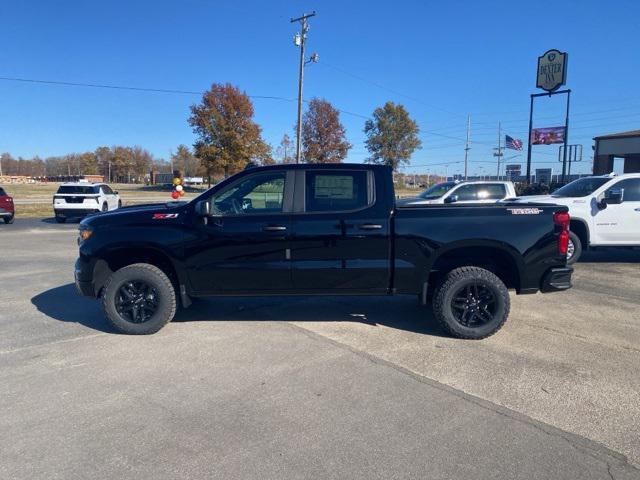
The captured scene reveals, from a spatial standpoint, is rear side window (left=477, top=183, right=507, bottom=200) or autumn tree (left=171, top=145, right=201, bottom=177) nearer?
rear side window (left=477, top=183, right=507, bottom=200)

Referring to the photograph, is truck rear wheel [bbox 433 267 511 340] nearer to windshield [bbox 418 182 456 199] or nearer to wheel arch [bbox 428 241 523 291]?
wheel arch [bbox 428 241 523 291]

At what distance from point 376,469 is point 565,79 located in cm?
3277

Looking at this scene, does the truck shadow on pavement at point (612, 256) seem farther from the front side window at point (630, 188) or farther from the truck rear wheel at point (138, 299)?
the truck rear wheel at point (138, 299)

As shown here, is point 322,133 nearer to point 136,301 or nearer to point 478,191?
point 478,191

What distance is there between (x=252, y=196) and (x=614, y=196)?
7.40 metres

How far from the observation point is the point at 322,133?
189 feet

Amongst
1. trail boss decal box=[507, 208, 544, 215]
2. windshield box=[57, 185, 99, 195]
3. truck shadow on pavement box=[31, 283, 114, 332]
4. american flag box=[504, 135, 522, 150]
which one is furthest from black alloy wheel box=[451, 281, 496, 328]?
american flag box=[504, 135, 522, 150]

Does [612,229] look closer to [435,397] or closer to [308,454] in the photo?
[435,397]

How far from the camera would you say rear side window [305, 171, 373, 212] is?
5141 millimetres

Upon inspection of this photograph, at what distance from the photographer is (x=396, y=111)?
66.3 m

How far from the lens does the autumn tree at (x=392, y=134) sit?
66.6m

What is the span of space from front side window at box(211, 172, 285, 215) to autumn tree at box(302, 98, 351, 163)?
52320 mm

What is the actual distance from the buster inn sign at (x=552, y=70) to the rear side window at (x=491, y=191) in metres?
20.7

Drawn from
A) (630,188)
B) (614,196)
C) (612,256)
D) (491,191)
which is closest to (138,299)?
(614,196)
